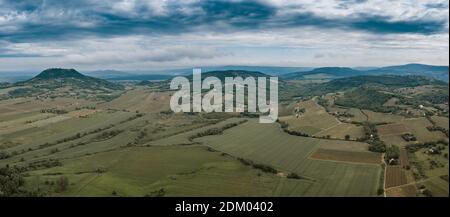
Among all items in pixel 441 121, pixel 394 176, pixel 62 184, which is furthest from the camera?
pixel 441 121

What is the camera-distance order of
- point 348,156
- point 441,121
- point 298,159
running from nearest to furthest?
point 298,159, point 348,156, point 441,121

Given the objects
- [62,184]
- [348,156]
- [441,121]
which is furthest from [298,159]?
[441,121]

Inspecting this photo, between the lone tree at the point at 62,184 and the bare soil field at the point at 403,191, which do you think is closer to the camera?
the bare soil field at the point at 403,191

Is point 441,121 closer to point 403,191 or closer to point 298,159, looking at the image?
point 298,159

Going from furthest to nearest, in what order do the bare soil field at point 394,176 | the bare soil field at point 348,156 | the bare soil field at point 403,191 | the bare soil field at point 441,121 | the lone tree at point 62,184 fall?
the bare soil field at point 441,121, the bare soil field at point 348,156, the bare soil field at point 394,176, the lone tree at point 62,184, the bare soil field at point 403,191

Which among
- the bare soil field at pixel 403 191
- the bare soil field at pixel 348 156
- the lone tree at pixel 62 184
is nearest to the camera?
the bare soil field at pixel 403 191

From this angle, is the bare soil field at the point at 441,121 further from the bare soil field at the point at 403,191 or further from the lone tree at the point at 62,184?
the lone tree at the point at 62,184

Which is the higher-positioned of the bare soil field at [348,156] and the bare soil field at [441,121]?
the bare soil field at [441,121]

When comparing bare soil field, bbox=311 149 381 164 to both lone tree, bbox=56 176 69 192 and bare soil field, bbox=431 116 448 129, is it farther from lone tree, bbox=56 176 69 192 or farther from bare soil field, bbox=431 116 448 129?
lone tree, bbox=56 176 69 192

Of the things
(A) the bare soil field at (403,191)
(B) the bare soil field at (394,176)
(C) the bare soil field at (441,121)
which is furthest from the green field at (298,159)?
(C) the bare soil field at (441,121)

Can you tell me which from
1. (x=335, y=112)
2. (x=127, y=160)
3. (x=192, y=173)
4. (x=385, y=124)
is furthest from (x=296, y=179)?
(x=335, y=112)
